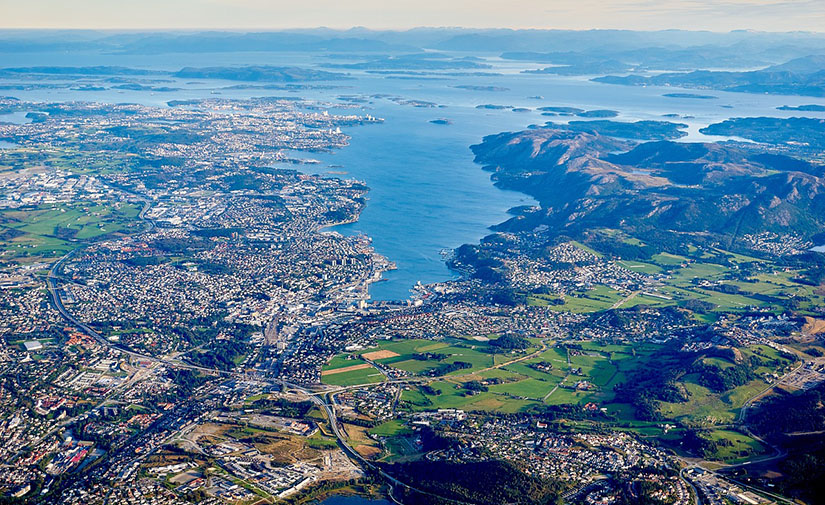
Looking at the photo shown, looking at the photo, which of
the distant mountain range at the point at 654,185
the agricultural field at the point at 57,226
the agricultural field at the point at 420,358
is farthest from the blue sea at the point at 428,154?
the agricultural field at the point at 57,226

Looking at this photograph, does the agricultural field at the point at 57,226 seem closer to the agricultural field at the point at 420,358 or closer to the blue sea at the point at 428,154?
the blue sea at the point at 428,154

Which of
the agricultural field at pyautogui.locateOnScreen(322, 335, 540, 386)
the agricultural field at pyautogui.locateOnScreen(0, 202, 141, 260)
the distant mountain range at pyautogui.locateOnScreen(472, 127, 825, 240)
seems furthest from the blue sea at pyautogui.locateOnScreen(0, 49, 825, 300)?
the agricultural field at pyautogui.locateOnScreen(0, 202, 141, 260)

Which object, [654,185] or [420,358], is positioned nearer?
[420,358]

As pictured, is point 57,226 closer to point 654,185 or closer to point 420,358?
point 420,358

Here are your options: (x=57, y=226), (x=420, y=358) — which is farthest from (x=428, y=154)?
(x=420, y=358)

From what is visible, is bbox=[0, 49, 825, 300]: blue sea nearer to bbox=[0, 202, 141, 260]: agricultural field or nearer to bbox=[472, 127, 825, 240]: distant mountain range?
bbox=[472, 127, 825, 240]: distant mountain range

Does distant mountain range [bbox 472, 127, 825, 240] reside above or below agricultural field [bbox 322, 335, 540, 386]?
above

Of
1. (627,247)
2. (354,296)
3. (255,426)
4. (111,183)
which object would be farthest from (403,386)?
(111,183)

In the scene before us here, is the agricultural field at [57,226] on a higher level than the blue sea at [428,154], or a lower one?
higher
